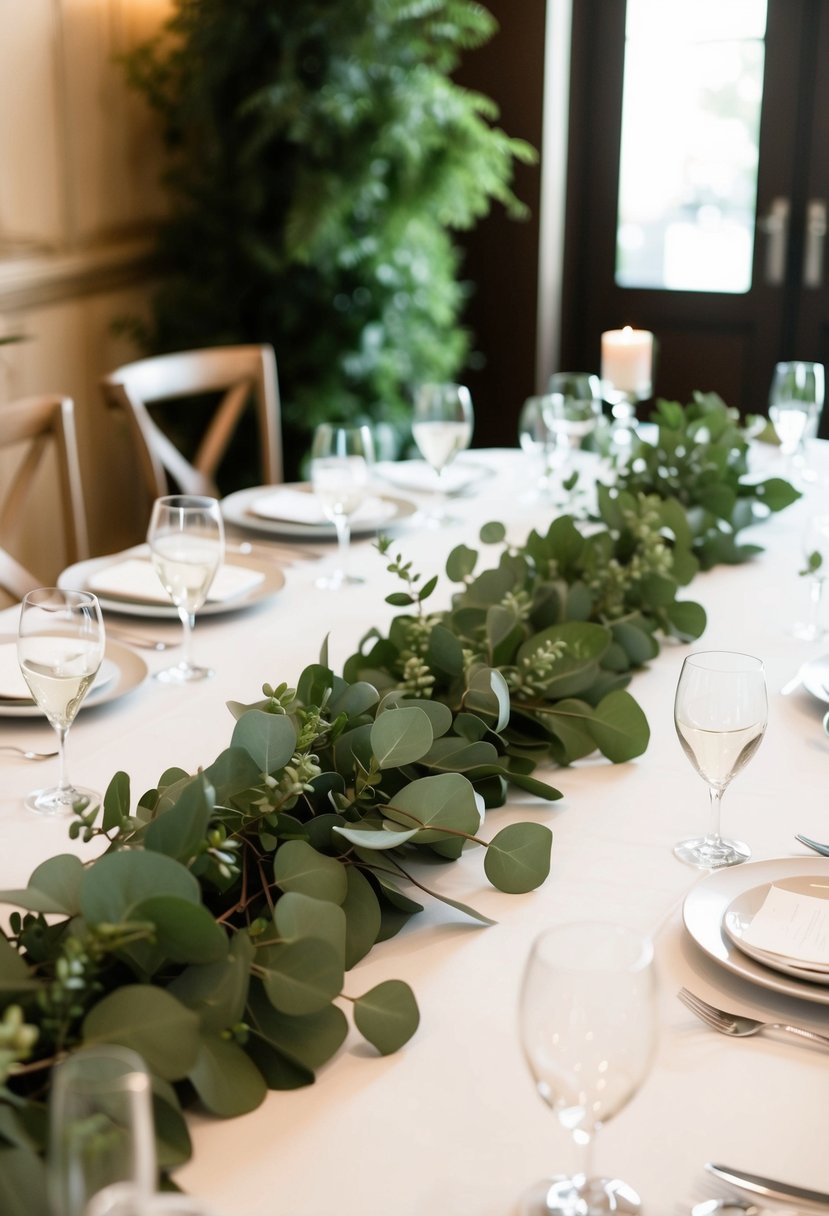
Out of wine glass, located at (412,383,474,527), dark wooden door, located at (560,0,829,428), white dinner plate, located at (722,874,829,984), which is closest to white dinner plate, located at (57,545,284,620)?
wine glass, located at (412,383,474,527)

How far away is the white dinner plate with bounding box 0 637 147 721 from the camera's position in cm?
130

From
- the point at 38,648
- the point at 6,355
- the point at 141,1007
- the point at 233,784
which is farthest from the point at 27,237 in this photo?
the point at 141,1007

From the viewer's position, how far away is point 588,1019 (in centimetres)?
61

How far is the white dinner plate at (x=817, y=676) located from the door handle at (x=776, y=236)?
3.17 meters

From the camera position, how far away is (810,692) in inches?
54.9

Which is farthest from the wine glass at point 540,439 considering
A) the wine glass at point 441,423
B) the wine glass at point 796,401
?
the wine glass at point 796,401

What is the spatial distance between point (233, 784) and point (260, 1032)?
0.19 meters

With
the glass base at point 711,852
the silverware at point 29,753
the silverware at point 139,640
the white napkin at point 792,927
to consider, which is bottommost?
the glass base at point 711,852

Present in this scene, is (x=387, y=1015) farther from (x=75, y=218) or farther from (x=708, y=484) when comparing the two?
(x=75, y=218)

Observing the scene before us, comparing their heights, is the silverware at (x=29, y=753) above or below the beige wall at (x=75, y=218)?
below

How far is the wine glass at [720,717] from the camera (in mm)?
1018

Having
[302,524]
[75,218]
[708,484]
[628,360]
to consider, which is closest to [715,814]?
[708,484]

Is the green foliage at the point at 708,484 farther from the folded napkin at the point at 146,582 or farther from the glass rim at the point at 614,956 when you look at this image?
the glass rim at the point at 614,956

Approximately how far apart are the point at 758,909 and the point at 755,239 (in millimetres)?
3795
